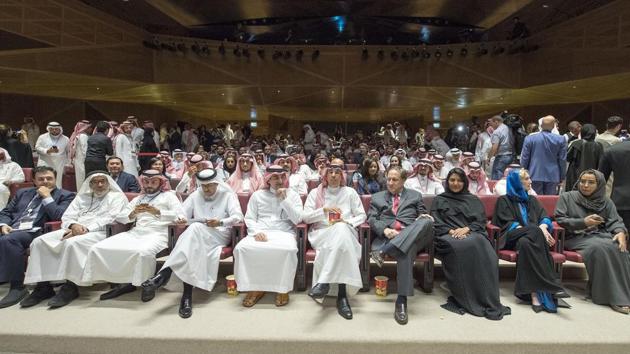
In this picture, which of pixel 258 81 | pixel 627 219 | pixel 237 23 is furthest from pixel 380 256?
pixel 237 23

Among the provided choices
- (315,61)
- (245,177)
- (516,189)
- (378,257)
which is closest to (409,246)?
(378,257)

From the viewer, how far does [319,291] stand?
3.11 m

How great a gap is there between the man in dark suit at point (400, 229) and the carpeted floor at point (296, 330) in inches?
11.0

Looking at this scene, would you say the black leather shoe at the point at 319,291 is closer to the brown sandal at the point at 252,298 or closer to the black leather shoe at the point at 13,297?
the brown sandal at the point at 252,298

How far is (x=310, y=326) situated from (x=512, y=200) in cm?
220

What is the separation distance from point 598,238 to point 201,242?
11.2 feet

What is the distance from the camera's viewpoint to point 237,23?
46.8 feet

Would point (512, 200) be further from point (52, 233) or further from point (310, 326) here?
point (52, 233)

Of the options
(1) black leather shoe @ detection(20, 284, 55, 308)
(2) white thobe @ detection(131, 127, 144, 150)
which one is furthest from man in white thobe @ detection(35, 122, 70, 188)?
(1) black leather shoe @ detection(20, 284, 55, 308)

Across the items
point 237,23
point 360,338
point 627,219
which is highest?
point 237,23

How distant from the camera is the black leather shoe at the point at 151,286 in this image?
3.17 metres

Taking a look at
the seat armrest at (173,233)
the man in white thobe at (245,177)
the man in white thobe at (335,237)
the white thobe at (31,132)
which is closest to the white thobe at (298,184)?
the man in white thobe at (245,177)

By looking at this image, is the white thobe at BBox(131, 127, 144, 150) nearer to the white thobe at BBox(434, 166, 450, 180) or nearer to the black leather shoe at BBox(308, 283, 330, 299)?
the white thobe at BBox(434, 166, 450, 180)

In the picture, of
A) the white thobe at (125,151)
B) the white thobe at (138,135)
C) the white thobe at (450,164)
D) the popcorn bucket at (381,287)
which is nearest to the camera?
the popcorn bucket at (381,287)
